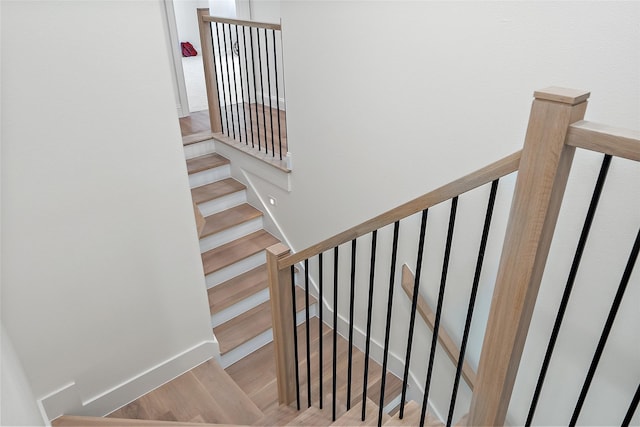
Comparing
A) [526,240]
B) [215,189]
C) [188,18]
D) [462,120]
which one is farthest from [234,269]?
[188,18]

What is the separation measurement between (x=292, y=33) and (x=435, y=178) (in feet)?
5.00

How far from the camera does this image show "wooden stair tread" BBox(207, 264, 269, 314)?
11.5ft

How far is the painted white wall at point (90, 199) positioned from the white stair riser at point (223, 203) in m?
1.55

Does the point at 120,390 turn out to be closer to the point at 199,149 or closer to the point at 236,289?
the point at 236,289

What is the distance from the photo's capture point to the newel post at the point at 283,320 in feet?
6.52

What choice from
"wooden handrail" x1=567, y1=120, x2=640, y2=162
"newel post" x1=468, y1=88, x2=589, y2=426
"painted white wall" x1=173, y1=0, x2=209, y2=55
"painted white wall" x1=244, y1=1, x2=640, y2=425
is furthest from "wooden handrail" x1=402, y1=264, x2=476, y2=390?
"painted white wall" x1=173, y1=0, x2=209, y2=55

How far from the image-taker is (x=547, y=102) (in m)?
0.87

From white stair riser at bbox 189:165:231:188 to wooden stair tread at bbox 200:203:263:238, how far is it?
37cm

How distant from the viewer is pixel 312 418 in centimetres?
212

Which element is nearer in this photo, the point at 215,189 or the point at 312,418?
the point at 312,418

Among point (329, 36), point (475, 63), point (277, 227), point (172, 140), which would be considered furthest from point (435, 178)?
point (277, 227)

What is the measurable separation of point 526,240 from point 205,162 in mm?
3774

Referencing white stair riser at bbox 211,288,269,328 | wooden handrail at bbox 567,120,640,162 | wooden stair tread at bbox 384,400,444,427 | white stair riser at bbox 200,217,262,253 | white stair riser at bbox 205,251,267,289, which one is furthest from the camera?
white stair riser at bbox 200,217,262,253

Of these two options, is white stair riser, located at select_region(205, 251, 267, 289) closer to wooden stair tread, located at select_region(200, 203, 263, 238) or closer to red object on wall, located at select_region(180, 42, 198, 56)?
wooden stair tread, located at select_region(200, 203, 263, 238)
